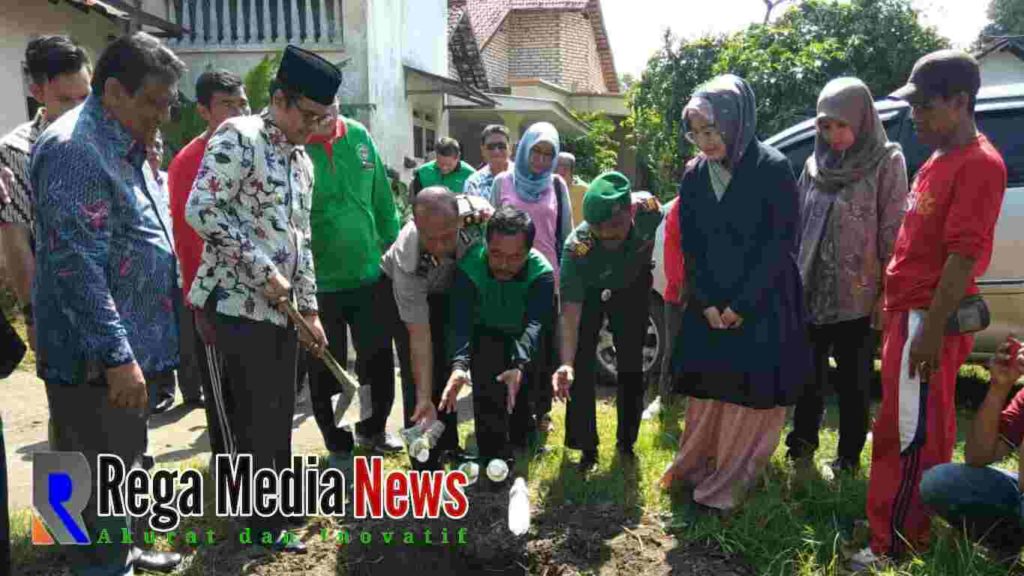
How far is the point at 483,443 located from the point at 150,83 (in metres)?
1.94

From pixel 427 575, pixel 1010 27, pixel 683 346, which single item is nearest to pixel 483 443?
pixel 427 575

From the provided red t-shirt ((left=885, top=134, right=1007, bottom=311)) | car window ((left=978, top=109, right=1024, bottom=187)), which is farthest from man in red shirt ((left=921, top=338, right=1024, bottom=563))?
car window ((left=978, top=109, right=1024, bottom=187))

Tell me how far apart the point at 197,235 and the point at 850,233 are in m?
2.73

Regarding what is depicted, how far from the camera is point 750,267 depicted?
2.99 m

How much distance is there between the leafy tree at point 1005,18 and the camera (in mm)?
23312

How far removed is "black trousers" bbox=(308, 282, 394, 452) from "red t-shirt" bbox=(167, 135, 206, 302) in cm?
57

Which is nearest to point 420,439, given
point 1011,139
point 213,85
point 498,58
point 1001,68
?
point 213,85

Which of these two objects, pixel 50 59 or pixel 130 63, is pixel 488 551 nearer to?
pixel 130 63

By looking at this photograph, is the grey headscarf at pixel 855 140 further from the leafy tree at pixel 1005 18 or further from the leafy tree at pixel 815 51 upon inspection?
the leafy tree at pixel 1005 18

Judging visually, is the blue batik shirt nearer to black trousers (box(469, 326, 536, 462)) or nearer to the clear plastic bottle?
the clear plastic bottle

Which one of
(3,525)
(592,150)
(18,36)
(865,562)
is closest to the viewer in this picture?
(3,525)

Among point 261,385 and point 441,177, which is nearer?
point 261,385

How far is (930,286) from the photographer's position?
2.58m

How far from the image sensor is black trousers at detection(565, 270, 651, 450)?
357 centimetres
